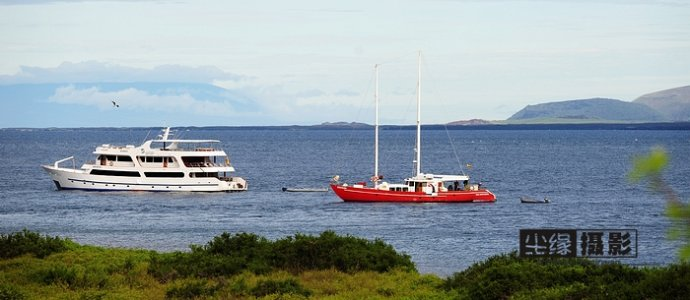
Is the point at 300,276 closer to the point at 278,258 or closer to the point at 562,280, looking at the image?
the point at 278,258

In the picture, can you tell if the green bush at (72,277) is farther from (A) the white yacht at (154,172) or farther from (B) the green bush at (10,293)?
(A) the white yacht at (154,172)

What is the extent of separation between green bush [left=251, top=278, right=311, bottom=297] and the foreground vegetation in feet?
0.07

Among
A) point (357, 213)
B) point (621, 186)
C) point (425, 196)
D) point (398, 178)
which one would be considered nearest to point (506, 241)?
point (357, 213)

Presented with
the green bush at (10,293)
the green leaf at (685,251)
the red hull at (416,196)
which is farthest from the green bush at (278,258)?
Answer: the red hull at (416,196)

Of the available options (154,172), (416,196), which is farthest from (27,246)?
(154,172)

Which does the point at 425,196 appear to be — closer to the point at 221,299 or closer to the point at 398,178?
the point at 398,178

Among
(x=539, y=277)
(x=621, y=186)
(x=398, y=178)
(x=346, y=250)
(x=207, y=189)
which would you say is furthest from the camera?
(x=398, y=178)

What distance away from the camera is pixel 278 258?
24484mm

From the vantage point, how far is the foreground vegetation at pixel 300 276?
62.2 feet

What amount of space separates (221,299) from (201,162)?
2232 inches

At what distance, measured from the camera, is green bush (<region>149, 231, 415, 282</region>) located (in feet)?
76.9

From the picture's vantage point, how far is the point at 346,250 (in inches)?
961

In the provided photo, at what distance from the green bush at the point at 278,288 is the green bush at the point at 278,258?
2325 millimetres

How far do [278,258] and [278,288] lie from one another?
3734 millimetres
